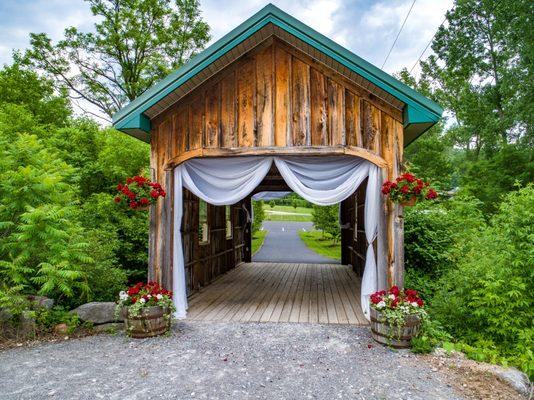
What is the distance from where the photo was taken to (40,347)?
4.30 m

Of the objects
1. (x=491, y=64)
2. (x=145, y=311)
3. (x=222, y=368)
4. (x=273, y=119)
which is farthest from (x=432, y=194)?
(x=491, y=64)

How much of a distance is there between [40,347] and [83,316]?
66cm

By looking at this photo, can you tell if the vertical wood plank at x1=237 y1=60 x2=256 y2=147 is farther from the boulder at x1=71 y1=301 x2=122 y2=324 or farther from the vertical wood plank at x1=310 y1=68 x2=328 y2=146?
the boulder at x1=71 y1=301 x2=122 y2=324

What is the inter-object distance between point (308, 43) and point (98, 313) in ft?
16.0

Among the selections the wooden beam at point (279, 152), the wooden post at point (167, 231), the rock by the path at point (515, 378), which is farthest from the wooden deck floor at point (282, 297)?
the wooden beam at point (279, 152)

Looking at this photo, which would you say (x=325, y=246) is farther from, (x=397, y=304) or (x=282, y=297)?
(x=397, y=304)

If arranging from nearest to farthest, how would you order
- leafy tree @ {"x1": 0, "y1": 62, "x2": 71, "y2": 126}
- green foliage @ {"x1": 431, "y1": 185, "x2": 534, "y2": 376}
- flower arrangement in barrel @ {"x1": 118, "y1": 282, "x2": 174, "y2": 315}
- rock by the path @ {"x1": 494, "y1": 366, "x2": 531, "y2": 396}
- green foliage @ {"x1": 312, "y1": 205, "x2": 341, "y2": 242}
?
1. rock by the path @ {"x1": 494, "y1": 366, "x2": 531, "y2": 396}
2. green foliage @ {"x1": 431, "y1": 185, "x2": 534, "y2": 376}
3. flower arrangement in barrel @ {"x1": 118, "y1": 282, "x2": 174, "y2": 315}
4. leafy tree @ {"x1": 0, "y1": 62, "x2": 71, "y2": 126}
5. green foliage @ {"x1": 312, "y1": 205, "x2": 341, "y2": 242}

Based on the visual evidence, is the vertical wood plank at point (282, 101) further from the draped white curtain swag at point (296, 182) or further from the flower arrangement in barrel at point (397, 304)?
the flower arrangement in barrel at point (397, 304)

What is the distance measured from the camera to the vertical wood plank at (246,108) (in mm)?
5281

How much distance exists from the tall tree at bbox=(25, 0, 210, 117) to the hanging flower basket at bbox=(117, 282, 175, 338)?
14.2 m

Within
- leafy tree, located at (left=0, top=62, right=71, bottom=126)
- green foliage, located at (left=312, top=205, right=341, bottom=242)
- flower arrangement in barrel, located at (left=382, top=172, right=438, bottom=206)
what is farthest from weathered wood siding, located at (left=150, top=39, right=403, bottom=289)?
green foliage, located at (left=312, top=205, right=341, bottom=242)

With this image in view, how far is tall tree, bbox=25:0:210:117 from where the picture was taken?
16609mm

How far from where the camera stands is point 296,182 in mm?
5289

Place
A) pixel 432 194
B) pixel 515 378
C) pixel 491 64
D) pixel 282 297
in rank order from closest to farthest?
pixel 515 378, pixel 432 194, pixel 282 297, pixel 491 64
